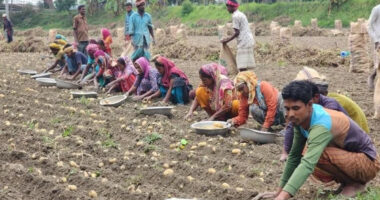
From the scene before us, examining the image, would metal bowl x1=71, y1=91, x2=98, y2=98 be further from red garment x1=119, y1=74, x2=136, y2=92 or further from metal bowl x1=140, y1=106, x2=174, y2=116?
metal bowl x1=140, y1=106, x2=174, y2=116

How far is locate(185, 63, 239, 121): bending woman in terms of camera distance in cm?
679

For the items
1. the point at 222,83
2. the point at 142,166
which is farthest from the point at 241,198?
the point at 222,83

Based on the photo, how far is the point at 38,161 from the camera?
17.6 ft

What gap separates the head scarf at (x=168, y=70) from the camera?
326 inches

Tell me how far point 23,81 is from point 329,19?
73.1 feet

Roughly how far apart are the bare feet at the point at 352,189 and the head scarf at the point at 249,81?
6.89 feet

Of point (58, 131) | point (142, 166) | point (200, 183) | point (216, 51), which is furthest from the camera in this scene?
point (216, 51)

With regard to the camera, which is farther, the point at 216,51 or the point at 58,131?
the point at 216,51

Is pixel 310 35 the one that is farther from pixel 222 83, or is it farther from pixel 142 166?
pixel 142 166

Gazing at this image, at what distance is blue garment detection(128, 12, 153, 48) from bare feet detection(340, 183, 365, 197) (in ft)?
24.6

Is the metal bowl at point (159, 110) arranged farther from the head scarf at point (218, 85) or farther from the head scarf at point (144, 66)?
Answer: the head scarf at point (144, 66)

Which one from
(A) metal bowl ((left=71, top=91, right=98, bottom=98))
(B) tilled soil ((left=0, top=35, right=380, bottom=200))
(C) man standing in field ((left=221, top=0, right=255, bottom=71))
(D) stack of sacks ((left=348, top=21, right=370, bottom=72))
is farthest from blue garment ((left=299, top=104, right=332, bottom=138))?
(D) stack of sacks ((left=348, top=21, right=370, bottom=72))

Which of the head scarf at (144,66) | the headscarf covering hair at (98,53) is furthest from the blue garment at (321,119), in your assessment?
the headscarf covering hair at (98,53)

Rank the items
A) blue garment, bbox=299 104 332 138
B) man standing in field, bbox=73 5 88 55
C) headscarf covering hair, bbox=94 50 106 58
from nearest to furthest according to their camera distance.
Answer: blue garment, bbox=299 104 332 138, headscarf covering hair, bbox=94 50 106 58, man standing in field, bbox=73 5 88 55
